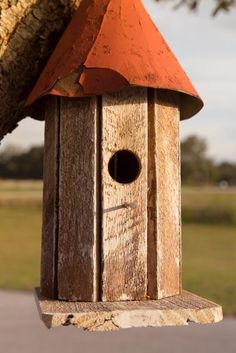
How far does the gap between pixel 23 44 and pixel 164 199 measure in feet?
2.76

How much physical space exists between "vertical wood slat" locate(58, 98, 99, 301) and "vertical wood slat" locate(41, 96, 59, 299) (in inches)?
1.5

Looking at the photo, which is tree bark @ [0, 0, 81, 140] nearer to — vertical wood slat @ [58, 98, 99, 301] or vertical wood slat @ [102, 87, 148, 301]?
vertical wood slat @ [58, 98, 99, 301]

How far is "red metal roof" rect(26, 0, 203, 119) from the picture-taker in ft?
8.09

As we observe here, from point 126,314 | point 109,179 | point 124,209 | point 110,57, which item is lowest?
point 126,314

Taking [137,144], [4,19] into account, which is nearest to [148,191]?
[137,144]

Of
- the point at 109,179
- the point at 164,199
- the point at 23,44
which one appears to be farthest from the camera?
the point at 23,44

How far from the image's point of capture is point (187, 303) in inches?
96.2

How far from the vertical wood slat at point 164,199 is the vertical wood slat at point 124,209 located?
0.11 ft

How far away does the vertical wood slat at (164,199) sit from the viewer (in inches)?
99.8

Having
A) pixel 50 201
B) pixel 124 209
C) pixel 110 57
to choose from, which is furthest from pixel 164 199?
pixel 110 57

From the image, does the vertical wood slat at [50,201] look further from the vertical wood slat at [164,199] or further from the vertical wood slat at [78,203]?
the vertical wood slat at [164,199]

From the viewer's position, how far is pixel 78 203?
2488mm

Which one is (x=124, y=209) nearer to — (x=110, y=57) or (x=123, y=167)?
(x=123, y=167)

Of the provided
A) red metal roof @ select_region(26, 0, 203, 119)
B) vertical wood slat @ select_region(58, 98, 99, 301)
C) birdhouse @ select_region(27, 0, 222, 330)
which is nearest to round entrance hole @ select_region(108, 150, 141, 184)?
birdhouse @ select_region(27, 0, 222, 330)
